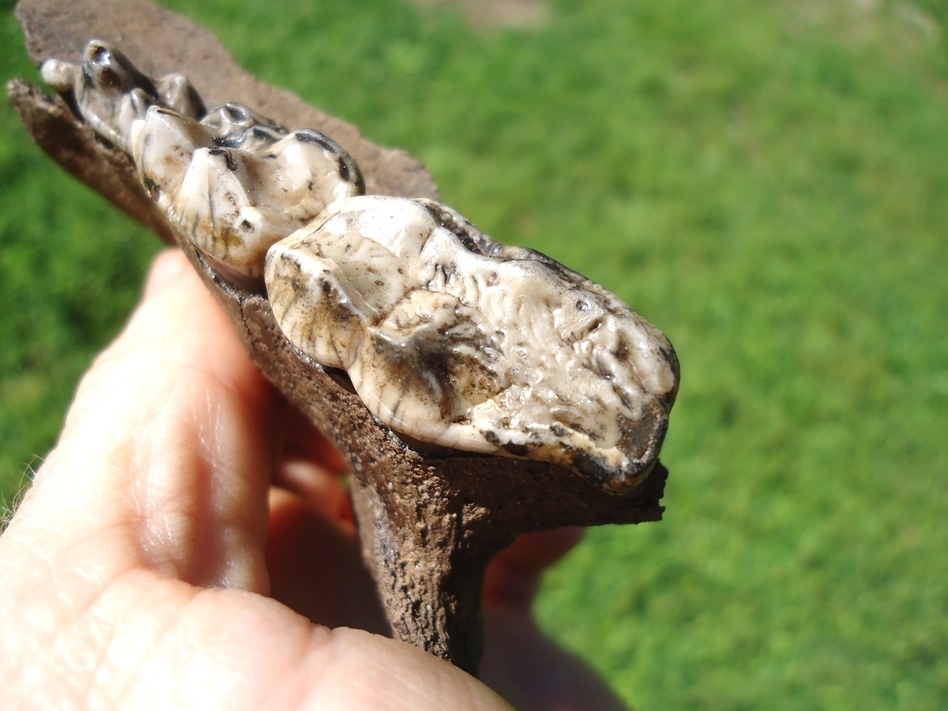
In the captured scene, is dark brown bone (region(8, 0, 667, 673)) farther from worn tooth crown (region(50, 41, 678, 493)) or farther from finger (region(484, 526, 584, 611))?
finger (region(484, 526, 584, 611))

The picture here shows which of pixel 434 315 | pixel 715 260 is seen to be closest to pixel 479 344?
pixel 434 315

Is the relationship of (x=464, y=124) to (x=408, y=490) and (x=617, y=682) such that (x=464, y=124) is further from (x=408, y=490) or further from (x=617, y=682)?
(x=408, y=490)

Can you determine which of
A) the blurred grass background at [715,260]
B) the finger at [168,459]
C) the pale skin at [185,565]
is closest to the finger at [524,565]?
the pale skin at [185,565]

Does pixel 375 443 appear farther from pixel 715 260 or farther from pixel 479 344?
pixel 715 260

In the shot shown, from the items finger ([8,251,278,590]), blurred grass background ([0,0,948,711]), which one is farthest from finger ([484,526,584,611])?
finger ([8,251,278,590])

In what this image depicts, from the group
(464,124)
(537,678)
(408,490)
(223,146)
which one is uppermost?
(223,146)

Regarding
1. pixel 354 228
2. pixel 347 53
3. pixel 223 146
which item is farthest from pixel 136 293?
pixel 354 228
